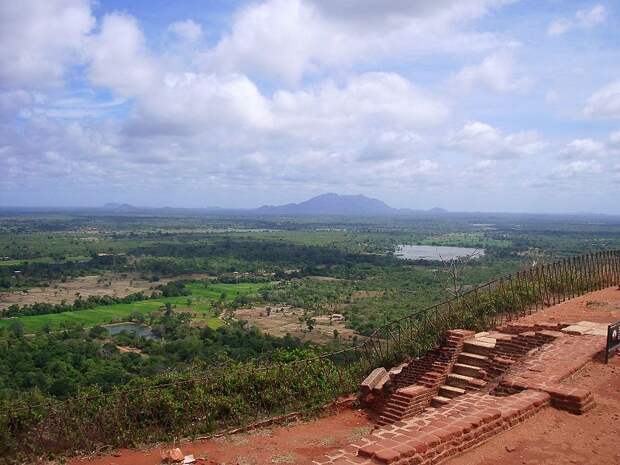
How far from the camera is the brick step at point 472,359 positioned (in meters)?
9.12

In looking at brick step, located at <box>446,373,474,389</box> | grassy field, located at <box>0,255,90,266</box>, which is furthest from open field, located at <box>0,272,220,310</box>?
brick step, located at <box>446,373,474,389</box>

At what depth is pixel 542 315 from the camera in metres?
11.5

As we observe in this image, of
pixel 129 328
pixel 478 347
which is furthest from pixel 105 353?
pixel 478 347

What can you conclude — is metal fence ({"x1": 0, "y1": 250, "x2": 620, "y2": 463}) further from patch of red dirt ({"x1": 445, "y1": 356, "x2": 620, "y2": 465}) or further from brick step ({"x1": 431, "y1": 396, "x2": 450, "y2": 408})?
patch of red dirt ({"x1": 445, "y1": 356, "x2": 620, "y2": 465})

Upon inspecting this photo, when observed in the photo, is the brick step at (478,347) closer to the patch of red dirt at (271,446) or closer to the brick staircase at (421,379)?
the brick staircase at (421,379)

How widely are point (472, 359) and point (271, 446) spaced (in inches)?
154

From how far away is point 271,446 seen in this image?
8422 mm

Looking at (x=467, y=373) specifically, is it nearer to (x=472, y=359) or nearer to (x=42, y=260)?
(x=472, y=359)

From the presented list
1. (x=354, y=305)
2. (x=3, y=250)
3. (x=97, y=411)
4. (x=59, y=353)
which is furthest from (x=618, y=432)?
(x=3, y=250)

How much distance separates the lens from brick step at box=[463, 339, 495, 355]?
30.6 ft

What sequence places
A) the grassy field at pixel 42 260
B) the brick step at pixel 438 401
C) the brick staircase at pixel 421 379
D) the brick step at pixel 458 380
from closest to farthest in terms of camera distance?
the brick staircase at pixel 421 379 < the brick step at pixel 438 401 < the brick step at pixel 458 380 < the grassy field at pixel 42 260

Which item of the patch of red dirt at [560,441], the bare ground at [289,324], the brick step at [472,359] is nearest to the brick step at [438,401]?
the brick step at [472,359]

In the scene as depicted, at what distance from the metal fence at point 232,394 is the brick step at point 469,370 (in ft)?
3.83

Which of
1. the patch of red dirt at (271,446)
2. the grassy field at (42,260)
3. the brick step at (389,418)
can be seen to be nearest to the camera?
the patch of red dirt at (271,446)
